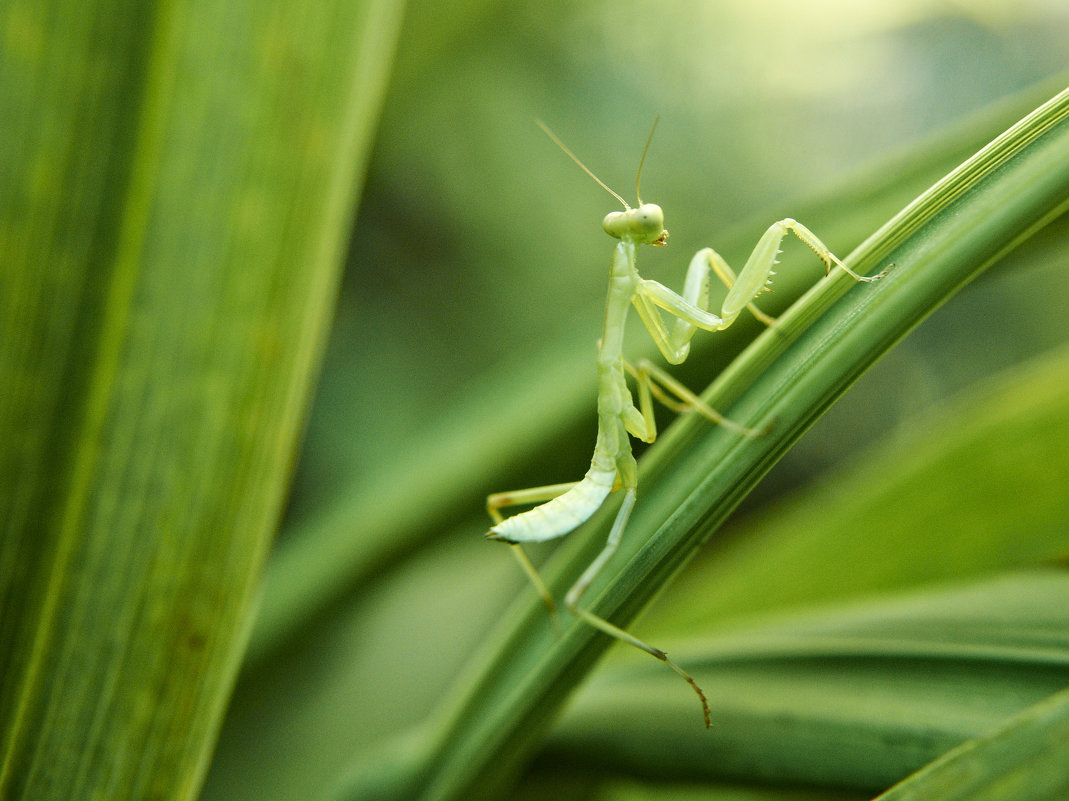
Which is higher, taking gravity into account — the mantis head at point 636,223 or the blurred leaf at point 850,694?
the mantis head at point 636,223

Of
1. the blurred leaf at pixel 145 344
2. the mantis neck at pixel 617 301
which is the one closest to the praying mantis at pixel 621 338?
the mantis neck at pixel 617 301

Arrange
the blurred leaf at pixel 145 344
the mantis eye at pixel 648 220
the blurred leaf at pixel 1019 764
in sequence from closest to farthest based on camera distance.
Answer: the blurred leaf at pixel 1019 764
the blurred leaf at pixel 145 344
the mantis eye at pixel 648 220

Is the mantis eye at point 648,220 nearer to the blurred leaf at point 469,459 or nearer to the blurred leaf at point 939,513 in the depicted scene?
the blurred leaf at point 469,459

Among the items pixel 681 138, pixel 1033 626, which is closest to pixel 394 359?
pixel 681 138

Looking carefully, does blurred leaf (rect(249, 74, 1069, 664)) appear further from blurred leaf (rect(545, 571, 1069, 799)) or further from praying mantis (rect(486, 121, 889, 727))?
blurred leaf (rect(545, 571, 1069, 799))

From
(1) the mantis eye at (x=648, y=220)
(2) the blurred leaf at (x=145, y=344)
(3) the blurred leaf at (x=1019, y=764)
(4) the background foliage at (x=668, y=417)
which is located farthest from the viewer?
(1) the mantis eye at (x=648, y=220)

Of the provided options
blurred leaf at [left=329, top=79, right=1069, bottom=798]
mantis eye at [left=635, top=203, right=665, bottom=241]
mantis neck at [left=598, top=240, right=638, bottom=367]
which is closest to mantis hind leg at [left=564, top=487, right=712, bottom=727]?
blurred leaf at [left=329, top=79, right=1069, bottom=798]

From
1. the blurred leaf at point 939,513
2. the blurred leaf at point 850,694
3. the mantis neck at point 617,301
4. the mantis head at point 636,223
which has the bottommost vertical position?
the blurred leaf at point 850,694
